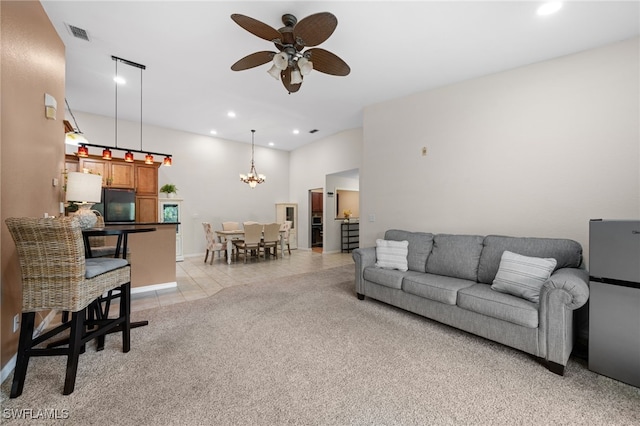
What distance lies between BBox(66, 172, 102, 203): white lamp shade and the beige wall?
22cm

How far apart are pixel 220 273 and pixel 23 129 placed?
3.46 m

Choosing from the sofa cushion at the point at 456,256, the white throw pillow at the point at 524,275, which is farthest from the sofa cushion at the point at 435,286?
the white throw pillow at the point at 524,275

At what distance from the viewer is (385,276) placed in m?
3.06

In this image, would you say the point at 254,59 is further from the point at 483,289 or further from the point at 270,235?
the point at 270,235

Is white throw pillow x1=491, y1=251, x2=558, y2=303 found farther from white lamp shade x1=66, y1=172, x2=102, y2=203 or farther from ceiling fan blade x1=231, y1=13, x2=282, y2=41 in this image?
white lamp shade x1=66, y1=172, x2=102, y2=203

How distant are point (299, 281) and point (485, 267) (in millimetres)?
2738

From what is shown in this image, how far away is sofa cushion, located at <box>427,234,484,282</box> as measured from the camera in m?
2.87

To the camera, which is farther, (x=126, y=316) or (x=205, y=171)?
(x=205, y=171)

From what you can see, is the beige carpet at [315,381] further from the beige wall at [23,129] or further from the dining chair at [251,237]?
the dining chair at [251,237]

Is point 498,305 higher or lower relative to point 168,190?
lower

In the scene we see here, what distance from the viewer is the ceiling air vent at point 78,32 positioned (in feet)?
8.87

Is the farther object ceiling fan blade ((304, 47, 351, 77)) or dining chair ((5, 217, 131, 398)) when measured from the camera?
ceiling fan blade ((304, 47, 351, 77))

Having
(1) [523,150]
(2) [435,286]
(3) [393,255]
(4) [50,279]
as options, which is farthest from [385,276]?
(4) [50,279]

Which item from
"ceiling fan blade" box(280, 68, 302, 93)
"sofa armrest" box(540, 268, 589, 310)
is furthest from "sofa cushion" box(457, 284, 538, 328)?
"ceiling fan blade" box(280, 68, 302, 93)
